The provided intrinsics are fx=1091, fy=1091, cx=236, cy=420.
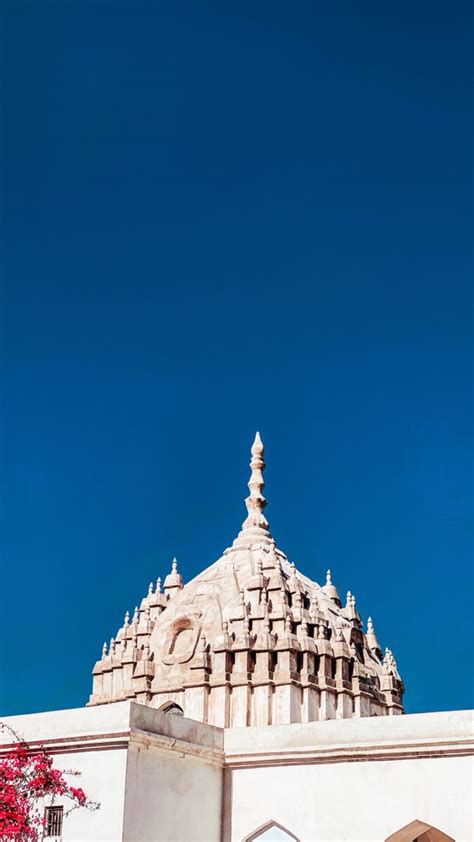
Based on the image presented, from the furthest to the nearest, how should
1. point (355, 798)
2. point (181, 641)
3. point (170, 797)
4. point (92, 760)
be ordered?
point (181, 641), point (355, 798), point (170, 797), point (92, 760)

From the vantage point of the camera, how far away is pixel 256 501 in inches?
1084

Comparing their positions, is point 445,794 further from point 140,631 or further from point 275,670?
point 140,631

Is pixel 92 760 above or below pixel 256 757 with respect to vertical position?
below

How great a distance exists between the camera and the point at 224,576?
2505 cm

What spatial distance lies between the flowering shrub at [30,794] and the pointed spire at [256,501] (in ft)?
36.8

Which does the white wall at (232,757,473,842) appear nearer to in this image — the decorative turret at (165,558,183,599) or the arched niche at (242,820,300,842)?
the arched niche at (242,820,300,842)

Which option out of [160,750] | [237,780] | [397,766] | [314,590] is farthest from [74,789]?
[314,590]

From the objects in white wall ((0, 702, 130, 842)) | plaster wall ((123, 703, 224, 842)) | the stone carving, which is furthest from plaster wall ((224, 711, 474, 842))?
the stone carving

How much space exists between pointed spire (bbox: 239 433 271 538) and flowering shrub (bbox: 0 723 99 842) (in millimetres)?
11230

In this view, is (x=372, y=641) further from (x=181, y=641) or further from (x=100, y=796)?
(x=100, y=796)

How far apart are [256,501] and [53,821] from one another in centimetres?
1260

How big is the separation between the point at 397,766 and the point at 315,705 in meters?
6.45

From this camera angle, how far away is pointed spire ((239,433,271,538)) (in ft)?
88.5

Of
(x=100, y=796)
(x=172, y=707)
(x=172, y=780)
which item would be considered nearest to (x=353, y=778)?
(x=172, y=780)
